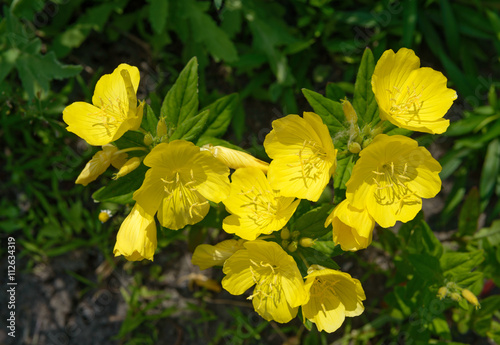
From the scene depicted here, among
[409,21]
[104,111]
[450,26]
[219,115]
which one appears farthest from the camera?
[450,26]

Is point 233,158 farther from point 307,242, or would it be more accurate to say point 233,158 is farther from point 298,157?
point 307,242

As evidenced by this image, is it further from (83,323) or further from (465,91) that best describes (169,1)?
Answer: (83,323)

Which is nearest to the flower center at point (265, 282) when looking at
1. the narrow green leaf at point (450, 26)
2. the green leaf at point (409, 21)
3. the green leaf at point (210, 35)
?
the green leaf at point (210, 35)

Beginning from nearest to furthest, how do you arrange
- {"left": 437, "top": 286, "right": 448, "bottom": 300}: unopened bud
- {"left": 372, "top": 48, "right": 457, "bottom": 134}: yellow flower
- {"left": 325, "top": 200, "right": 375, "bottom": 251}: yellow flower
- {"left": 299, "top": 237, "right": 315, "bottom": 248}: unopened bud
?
{"left": 325, "top": 200, "right": 375, "bottom": 251}: yellow flower, {"left": 372, "top": 48, "right": 457, "bottom": 134}: yellow flower, {"left": 299, "top": 237, "right": 315, "bottom": 248}: unopened bud, {"left": 437, "top": 286, "right": 448, "bottom": 300}: unopened bud

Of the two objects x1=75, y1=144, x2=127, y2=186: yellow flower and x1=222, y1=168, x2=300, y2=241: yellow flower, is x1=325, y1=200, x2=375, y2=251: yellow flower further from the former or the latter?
x1=75, y1=144, x2=127, y2=186: yellow flower

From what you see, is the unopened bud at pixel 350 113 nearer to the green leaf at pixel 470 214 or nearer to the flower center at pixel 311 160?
the flower center at pixel 311 160

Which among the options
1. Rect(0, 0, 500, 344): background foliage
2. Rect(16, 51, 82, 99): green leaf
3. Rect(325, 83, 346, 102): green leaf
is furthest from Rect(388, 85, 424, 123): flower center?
Rect(16, 51, 82, 99): green leaf

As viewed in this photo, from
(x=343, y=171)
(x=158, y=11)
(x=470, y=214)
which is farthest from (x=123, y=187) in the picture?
(x=470, y=214)
